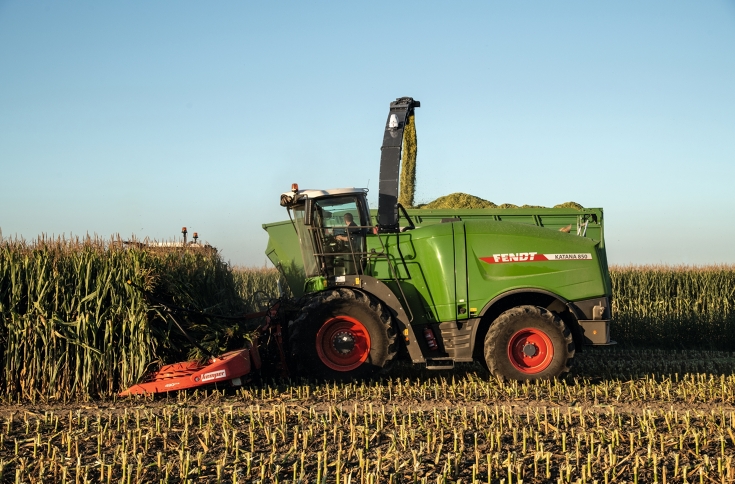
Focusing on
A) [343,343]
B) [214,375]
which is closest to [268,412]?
[214,375]

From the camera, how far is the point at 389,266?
8.76 m

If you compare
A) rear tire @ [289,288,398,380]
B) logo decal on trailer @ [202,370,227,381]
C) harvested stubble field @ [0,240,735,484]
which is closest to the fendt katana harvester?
rear tire @ [289,288,398,380]

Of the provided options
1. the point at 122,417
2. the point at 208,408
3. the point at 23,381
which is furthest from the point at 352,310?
the point at 23,381

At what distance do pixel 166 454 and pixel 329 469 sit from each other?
134cm

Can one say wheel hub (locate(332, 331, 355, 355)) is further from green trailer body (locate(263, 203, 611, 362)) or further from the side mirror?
the side mirror

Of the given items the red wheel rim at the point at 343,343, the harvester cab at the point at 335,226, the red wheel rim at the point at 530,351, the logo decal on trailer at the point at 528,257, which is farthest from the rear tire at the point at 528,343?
the harvester cab at the point at 335,226

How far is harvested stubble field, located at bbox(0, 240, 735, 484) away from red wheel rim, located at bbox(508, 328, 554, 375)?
11.4 inches

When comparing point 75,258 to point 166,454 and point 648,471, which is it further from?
point 648,471

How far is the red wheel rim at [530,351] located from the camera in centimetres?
840

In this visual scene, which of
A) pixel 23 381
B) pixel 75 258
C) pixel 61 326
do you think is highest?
pixel 75 258

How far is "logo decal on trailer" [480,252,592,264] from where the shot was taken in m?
8.53

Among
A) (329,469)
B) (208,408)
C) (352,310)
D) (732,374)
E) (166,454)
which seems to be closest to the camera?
(329,469)

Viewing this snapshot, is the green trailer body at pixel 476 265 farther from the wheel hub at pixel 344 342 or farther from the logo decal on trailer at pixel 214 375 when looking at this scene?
the logo decal on trailer at pixel 214 375

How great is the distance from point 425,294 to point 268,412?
2.62 metres
